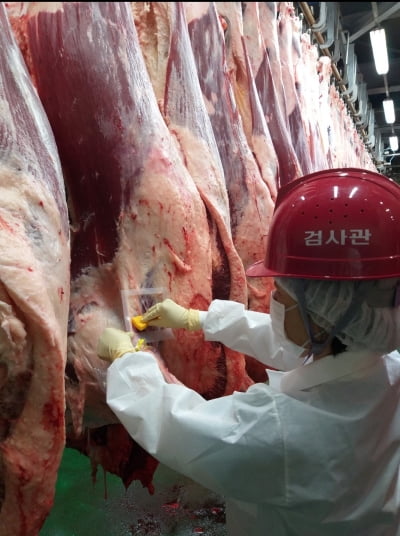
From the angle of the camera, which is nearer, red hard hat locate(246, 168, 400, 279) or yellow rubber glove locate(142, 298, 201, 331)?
red hard hat locate(246, 168, 400, 279)

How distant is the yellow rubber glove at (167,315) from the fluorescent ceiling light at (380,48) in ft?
8.17

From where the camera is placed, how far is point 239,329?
1.92m

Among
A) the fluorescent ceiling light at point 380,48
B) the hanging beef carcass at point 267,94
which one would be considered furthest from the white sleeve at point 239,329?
the fluorescent ceiling light at point 380,48

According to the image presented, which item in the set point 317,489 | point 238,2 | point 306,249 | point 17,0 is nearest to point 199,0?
point 238,2

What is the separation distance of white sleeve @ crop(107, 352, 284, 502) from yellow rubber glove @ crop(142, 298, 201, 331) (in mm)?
362

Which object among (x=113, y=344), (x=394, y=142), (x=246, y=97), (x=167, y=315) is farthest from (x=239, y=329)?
(x=394, y=142)

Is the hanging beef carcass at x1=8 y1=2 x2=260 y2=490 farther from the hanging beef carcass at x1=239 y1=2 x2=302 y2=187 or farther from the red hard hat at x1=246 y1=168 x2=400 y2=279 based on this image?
the hanging beef carcass at x1=239 y1=2 x2=302 y2=187

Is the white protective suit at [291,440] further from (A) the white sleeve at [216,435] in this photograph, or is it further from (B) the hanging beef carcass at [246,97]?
(B) the hanging beef carcass at [246,97]

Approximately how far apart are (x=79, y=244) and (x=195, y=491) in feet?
4.43

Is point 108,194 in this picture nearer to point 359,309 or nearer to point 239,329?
point 239,329

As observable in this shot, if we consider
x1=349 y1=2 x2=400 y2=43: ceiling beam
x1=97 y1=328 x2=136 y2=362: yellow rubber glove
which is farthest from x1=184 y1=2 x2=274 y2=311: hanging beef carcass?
x1=97 y1=328 x2=136 y2=362: yellow rubber glove

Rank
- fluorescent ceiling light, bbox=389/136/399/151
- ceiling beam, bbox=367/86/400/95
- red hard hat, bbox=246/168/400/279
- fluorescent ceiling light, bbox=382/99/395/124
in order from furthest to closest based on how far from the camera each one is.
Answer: fluorescent ceiling light, bbox=389/136/399/151 < fluorescent ceiling light, bbox=382/99/395/124 < ceiling beam, bbox=367/86/400/95 < red hard hat, bbox=246/168/400/279

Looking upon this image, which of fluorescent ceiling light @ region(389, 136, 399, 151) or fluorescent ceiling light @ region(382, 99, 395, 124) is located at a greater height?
fluorescent ceiling light @ region(382, 99, 395, 124)

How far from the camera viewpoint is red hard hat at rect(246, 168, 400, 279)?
4.46ft
